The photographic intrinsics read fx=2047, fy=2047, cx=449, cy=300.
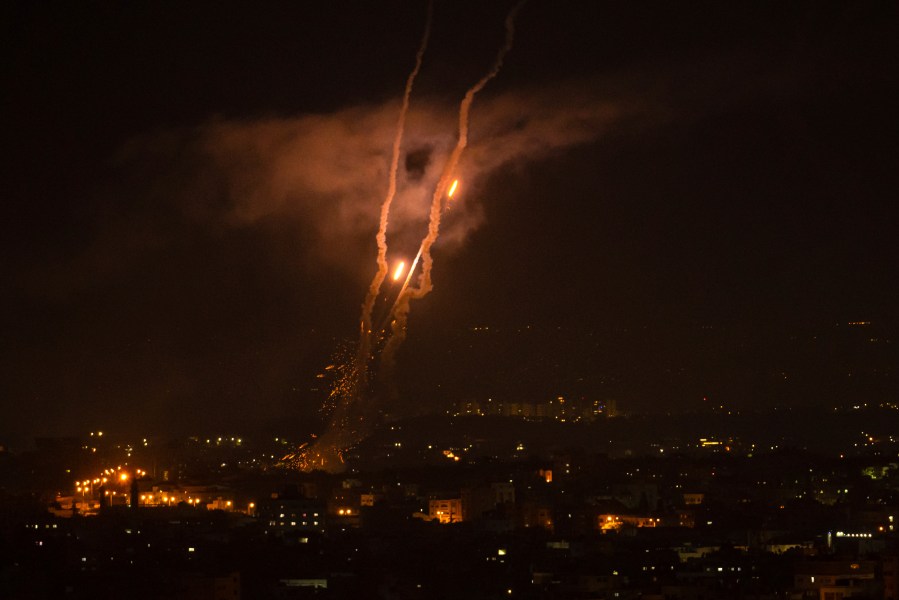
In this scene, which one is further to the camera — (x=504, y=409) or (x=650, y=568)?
(x=504, y=409)

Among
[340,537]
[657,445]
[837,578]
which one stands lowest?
[837,578]

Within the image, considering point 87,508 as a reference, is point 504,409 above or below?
above

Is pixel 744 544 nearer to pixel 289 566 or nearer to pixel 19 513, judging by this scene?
pixel 289 566

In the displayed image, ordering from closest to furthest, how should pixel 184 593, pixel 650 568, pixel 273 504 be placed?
pixel 184 593 < pixel 650 568 < pixel 273 504

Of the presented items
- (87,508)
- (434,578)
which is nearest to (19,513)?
(87,508)

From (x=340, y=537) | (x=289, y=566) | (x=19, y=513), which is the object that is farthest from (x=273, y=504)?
(x=289, y=566)

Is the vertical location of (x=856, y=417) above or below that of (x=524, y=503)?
above

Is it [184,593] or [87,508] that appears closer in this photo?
[184,593]

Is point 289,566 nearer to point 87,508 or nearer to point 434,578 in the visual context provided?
point 434,578

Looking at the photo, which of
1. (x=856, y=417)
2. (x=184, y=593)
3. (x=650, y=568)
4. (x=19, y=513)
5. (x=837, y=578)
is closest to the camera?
(x=184, y=593)

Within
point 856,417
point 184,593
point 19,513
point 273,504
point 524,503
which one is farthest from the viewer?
point 856,417
